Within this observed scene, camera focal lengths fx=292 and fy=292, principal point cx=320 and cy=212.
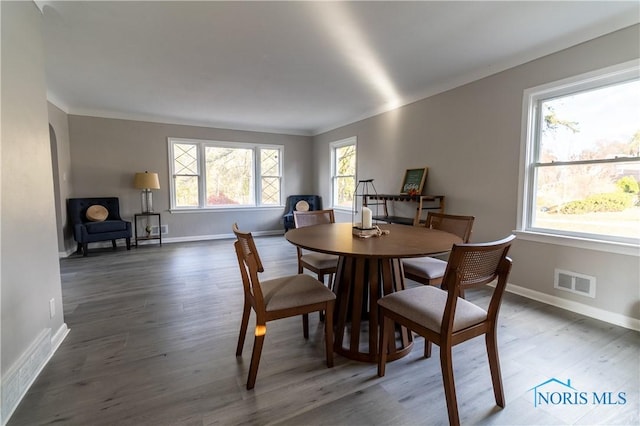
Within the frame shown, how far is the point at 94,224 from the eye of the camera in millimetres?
4594

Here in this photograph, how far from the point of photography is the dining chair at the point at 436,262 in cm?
213

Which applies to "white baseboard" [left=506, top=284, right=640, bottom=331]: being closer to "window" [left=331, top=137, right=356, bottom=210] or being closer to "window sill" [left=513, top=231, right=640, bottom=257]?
"window sill" [left=513, top=231, right=640, bottom=257]

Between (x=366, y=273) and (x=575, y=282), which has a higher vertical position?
(x=366, y=273)

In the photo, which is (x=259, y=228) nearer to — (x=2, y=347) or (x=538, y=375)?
(x=2, y=347)

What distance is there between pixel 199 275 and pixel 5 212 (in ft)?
7.49

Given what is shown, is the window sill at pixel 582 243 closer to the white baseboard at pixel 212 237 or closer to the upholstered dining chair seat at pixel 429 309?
the upholstered dining chair seat at pixel 429 309

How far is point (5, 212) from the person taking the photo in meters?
1.50

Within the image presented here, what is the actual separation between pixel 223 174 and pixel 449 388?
19.0 ft

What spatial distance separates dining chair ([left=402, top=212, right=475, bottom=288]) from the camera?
2.13 meters

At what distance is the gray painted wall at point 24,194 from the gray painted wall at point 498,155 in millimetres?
3874

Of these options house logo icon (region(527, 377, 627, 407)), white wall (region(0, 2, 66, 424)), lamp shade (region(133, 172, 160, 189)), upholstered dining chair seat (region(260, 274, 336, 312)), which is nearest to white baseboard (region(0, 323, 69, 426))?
white wall (region(0, 2, 66, 424))

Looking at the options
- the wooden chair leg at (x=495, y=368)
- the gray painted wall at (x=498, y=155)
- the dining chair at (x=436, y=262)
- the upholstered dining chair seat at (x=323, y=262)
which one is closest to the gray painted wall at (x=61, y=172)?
the upholstered dining chair seat at (x=323, y=262)

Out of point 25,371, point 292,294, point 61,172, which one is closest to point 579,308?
point 292,294

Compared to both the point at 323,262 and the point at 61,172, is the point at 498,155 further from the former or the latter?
the point at 61,172
